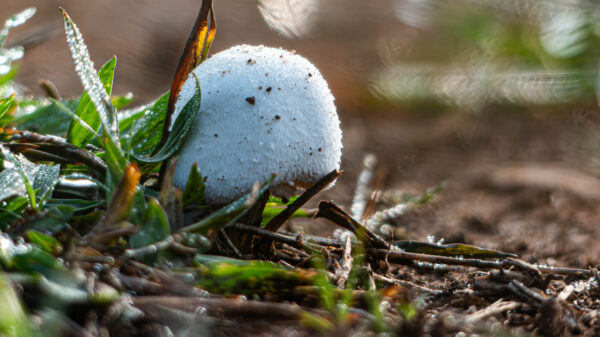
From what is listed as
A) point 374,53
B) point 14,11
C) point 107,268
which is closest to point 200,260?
point 107,268

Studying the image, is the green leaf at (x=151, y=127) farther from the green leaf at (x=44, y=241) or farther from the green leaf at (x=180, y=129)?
the green leaf at (x=44, y=241)

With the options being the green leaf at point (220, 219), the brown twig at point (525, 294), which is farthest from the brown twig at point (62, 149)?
the brown twig at point (525, 294)

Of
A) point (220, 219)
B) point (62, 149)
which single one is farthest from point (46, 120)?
point (220, 219)

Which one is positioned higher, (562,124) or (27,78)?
(562,124)

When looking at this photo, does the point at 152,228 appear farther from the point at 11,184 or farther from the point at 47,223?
the point at 11,184

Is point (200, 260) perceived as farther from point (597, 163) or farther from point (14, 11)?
point (14, 11)

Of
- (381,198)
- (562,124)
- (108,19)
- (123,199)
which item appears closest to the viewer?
(123,199)

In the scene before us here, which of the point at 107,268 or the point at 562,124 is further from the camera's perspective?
the point at 562,124

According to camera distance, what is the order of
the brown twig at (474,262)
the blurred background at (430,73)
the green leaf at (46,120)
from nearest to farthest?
the brown twig at (474,262), the green leaf at (46,120), the blurred background at (430,73)
